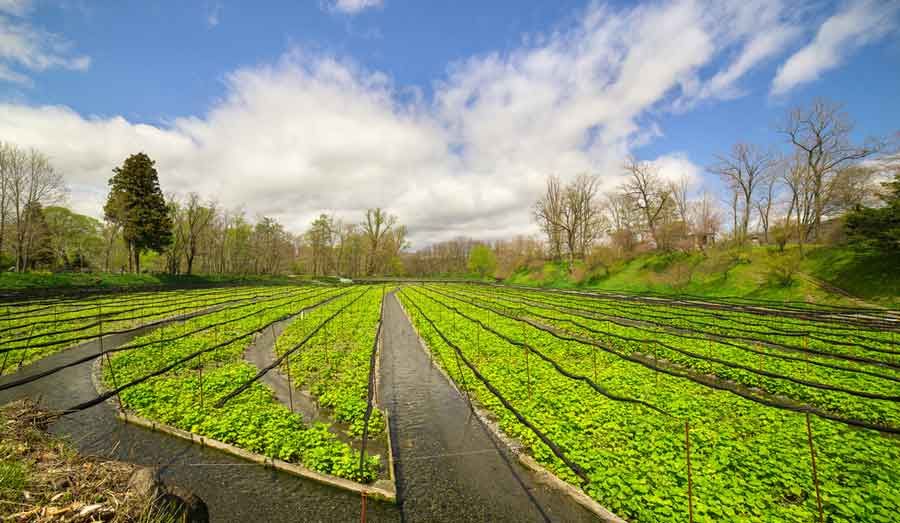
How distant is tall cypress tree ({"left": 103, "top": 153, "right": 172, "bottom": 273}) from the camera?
40.4m

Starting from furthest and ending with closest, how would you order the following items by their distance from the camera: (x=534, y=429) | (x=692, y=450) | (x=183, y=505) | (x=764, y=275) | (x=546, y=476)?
1. (x=764, y=275)
2. (x=534, y=429)
3. (x=692, y=450)
4. (x=546, y=476)
5. (x=183, y=505)

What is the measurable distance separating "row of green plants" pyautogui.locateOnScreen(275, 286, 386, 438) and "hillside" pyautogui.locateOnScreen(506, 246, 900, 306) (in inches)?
1237

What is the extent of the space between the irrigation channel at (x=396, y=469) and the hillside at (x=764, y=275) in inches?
1216

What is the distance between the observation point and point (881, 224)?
23391 mm

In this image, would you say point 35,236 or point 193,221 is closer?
point 35,236

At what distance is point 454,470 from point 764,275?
35.9m

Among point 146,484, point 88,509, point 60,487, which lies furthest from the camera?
point 146,484

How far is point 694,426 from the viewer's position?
640 centimetres

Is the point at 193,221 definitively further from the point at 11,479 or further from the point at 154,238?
the point at 11,479

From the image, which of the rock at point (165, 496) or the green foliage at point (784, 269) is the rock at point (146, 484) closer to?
the rock at point (165, 496)

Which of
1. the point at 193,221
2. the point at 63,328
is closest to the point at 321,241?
the point at 193,221

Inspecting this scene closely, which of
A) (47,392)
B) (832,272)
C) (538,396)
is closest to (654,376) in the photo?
(538,396)

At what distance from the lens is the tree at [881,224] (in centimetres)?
2239

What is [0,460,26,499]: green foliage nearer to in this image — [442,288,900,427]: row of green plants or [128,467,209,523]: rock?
[128,467,209,523]: rock
